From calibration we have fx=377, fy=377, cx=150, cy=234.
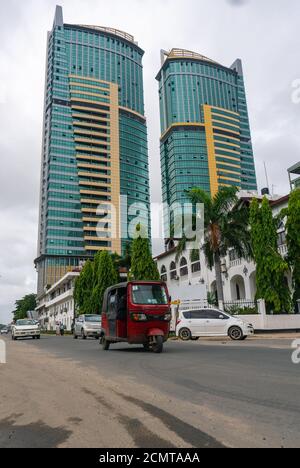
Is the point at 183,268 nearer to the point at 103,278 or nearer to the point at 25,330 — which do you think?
the point at 103,278

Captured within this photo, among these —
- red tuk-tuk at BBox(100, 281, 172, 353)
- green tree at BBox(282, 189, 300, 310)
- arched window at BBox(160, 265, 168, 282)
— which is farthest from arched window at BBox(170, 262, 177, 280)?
red tuk-tuk at BBox(100, 281, 172, 353)

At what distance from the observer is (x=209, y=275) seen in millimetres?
38531

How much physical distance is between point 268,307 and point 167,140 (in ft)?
458

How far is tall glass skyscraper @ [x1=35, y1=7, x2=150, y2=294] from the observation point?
4675 inches

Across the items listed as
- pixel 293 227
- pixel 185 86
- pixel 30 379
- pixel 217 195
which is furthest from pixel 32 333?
pixel 185 86

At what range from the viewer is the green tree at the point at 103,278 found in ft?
142

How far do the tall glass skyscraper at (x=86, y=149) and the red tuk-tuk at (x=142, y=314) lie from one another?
98688 millimetres

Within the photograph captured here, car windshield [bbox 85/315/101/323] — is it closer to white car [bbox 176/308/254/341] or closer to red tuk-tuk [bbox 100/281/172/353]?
white car [bbox 176/308/254/341]

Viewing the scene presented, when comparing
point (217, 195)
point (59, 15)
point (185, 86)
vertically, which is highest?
point (59, 15)

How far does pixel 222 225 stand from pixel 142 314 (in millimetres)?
15722

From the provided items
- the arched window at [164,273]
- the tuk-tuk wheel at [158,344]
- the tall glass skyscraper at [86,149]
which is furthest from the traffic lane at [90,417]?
the tall glass skyscraper at [86,149]

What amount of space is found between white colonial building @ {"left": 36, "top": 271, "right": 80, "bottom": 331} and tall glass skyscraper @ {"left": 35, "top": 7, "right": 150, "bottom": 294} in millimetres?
17474

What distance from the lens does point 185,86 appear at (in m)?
160
